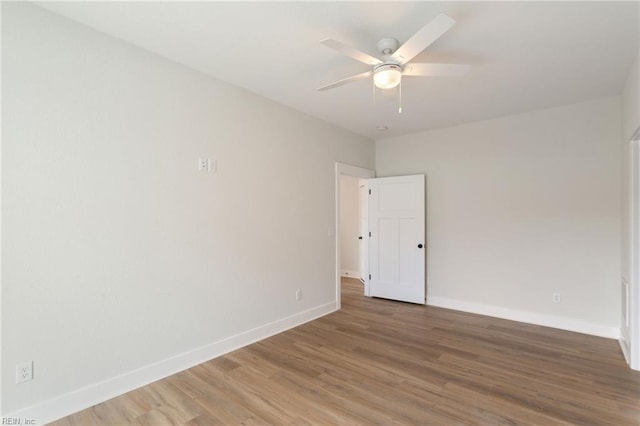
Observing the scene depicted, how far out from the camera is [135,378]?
2471 millimetres

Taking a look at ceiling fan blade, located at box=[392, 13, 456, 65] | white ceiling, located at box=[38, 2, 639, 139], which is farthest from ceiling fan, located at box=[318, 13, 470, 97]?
white ceiling, located at box=[38, 2, 639, 139]

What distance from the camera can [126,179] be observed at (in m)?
2.45

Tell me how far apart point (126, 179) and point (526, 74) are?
369 centimetres

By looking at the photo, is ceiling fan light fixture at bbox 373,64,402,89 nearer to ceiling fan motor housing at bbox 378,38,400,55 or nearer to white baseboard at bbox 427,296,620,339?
ceiling fan motor housing at bbox 378,38,400,55

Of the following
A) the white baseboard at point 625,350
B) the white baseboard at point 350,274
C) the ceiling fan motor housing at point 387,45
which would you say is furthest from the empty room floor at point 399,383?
the white baseboard at point 350,274

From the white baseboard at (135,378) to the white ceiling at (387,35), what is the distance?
262cm

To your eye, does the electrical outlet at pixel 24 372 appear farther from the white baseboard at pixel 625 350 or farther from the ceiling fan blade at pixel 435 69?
the white baseboard at pixel 625 350

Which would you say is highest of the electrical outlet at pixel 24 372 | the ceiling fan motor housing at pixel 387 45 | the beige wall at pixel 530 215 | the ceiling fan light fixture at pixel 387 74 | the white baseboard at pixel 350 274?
the ceiling fan motor housing at pixel 387 45

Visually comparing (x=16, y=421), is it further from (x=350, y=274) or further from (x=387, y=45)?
(x=350, y=274)

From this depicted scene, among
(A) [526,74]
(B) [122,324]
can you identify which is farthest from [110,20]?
(A) [526,74]

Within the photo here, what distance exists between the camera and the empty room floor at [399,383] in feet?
6.99

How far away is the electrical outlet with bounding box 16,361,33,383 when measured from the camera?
6.40 feet

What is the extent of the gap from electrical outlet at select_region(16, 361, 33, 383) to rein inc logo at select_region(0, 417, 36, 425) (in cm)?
21

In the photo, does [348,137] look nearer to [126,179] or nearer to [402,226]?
[402,226]
